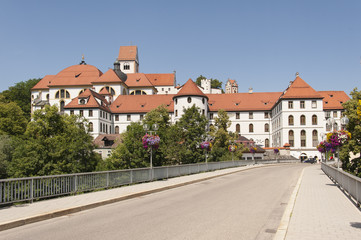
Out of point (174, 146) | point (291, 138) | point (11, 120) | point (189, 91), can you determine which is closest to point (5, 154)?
point (174, 146)

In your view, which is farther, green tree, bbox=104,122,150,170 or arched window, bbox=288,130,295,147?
arched window, bbox=288,130,295,147

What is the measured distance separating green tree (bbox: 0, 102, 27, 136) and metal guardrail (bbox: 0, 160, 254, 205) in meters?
50.7

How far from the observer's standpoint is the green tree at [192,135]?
42531 millimetres

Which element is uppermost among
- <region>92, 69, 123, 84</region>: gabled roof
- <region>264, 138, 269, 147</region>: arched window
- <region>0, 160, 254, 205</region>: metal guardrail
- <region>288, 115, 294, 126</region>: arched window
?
<region>92, 69, 123, 84</region>: gabled roof

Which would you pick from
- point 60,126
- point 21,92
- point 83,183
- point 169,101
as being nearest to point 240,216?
point 83,183

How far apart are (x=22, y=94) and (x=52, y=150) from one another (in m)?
76.5

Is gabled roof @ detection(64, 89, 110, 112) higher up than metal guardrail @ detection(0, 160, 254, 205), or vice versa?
gabled roof @ detection(64, 89, 110, 112)

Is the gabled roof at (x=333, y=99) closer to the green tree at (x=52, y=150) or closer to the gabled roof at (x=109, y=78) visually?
the gabled roof at (x=109, y=78)

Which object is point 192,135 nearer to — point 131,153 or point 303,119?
point 131,153

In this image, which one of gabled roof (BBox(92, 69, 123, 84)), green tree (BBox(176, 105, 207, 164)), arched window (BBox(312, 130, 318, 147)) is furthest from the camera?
gabled roof (BBox(92, 69, 123, 84))

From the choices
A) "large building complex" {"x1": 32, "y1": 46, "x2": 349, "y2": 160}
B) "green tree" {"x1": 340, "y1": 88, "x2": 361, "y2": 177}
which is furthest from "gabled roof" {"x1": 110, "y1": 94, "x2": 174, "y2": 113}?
"green tree" {"x1": 340, "y1": 88, "x2": 361, "y2": 177}

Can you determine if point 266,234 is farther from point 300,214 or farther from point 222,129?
point 222,129

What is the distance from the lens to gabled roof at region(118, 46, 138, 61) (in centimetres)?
12438

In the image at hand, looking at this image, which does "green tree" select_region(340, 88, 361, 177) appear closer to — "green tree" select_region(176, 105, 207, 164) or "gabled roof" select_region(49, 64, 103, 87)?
"green tree" select_region(176, 105, 207, 164)
